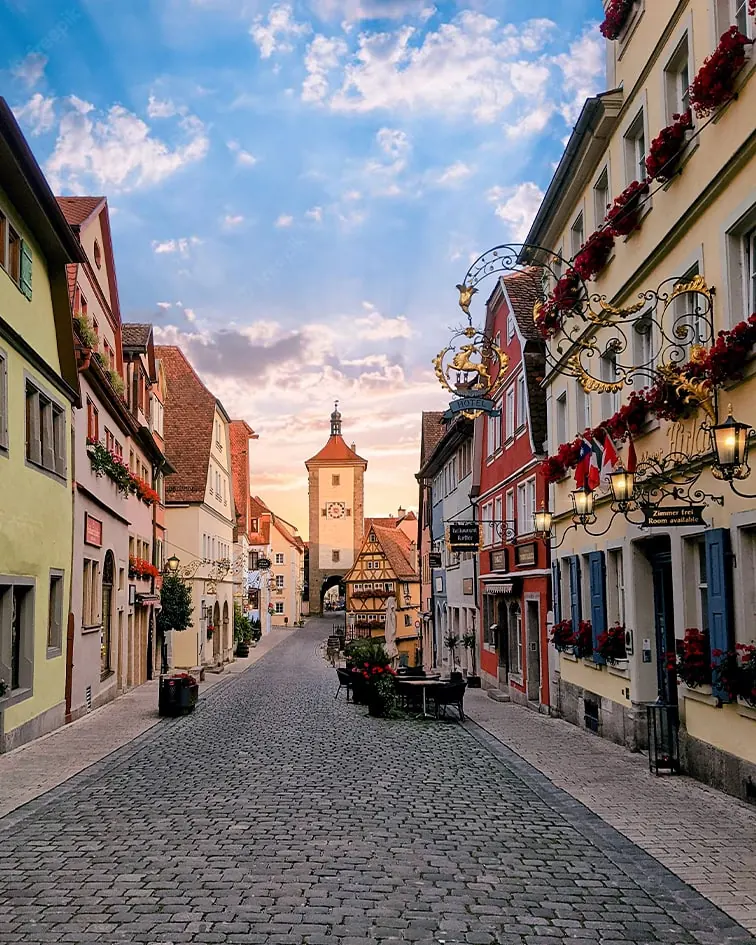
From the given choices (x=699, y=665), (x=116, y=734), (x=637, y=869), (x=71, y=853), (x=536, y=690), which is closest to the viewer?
(x=637, y=869)

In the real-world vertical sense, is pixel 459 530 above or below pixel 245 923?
above

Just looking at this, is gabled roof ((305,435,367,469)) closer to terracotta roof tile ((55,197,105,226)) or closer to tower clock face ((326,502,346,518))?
tower clock face ((326,502,346,518))

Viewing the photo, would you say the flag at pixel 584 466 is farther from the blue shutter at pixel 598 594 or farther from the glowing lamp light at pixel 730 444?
the glowing lamp light at pixel 730 444

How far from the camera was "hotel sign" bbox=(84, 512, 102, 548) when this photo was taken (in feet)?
68.6

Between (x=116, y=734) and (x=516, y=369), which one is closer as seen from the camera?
(x=116, y=734)

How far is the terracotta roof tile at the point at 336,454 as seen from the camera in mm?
107375

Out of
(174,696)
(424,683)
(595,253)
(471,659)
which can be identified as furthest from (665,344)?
(471,659)

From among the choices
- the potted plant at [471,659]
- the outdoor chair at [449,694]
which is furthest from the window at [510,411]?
the potted plant at [471,659]

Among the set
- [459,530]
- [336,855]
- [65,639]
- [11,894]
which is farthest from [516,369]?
[11,894]

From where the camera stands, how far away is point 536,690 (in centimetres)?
2273

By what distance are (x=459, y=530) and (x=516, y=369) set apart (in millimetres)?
4245

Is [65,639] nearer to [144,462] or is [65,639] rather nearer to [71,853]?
[71,853]

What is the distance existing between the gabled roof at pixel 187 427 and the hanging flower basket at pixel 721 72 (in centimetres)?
3208

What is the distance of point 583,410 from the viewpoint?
17.7 metres
